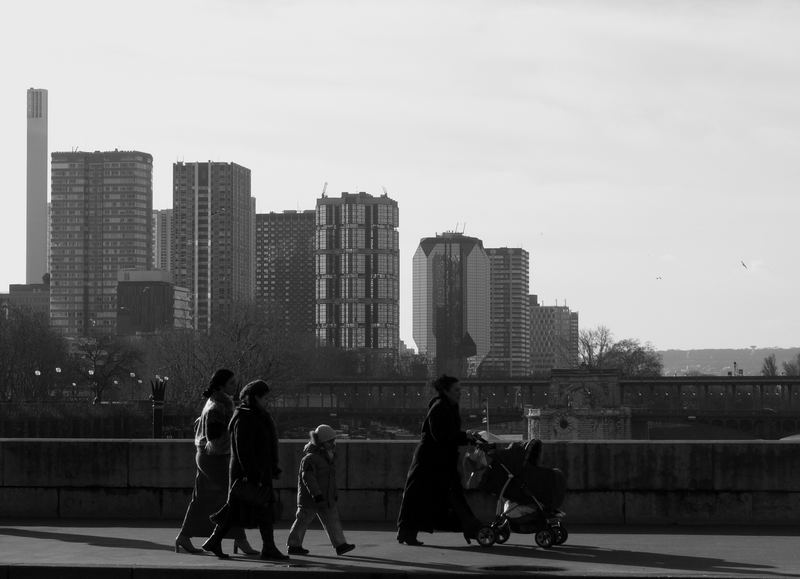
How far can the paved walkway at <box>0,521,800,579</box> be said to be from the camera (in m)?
13.7

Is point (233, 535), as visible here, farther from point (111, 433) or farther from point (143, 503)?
point (111, 433)

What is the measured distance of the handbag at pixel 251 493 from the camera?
14391 mm

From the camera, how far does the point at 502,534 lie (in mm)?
15656

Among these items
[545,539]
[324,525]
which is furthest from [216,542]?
[545,539]

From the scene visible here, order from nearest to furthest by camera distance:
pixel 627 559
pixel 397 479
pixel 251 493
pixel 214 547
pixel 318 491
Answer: pixel 251 493 → pixel 627 559 → pixel 214 547 → pixel 318 491 → pixel 397 479

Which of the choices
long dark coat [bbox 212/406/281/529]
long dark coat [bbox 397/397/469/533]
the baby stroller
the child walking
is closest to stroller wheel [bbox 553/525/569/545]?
the baby stroller

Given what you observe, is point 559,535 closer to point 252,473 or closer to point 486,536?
point 486,536

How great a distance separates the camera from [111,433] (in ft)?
350

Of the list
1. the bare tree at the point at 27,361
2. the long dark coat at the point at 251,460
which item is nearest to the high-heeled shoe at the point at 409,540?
the long dark coat at the point at 251,460

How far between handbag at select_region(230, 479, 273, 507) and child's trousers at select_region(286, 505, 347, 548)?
686 millimetres

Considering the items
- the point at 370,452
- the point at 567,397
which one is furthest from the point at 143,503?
the point at 567,397

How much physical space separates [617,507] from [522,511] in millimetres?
2657

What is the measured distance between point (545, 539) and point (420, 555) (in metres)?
1.39

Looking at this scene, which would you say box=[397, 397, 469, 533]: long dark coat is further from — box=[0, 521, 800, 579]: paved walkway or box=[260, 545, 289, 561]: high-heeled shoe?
box=[260, 545, 289, 561]: high-heeled shoe
